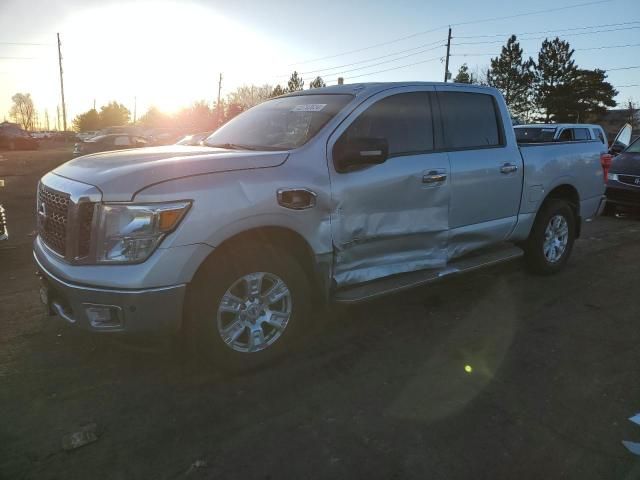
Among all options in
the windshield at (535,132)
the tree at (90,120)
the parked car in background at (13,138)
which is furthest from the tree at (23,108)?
the windshield at (535,132)

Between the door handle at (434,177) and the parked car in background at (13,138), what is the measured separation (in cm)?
3341

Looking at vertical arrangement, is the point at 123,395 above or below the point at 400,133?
below

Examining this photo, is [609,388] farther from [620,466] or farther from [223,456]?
[223,456]

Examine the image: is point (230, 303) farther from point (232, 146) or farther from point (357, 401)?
point (232, 146)

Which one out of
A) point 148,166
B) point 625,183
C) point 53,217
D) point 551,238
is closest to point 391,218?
point 148,166

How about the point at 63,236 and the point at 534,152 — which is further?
the point at 534,152

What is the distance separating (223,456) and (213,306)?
0.85m

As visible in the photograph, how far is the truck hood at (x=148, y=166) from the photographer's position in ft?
9.02

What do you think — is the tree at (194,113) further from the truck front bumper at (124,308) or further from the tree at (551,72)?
the truck front bumper at (124,308)

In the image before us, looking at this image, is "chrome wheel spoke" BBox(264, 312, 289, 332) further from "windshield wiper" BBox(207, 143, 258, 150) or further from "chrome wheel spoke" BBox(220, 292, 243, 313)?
"windshield wiper" BBox(207, 143, 258, 150)

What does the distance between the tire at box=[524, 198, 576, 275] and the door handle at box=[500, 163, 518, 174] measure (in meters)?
0.82

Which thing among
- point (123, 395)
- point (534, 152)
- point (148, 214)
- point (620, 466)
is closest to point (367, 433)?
point (620, 466)

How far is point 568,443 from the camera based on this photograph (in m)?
2.55

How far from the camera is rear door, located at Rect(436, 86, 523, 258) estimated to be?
419 cm
